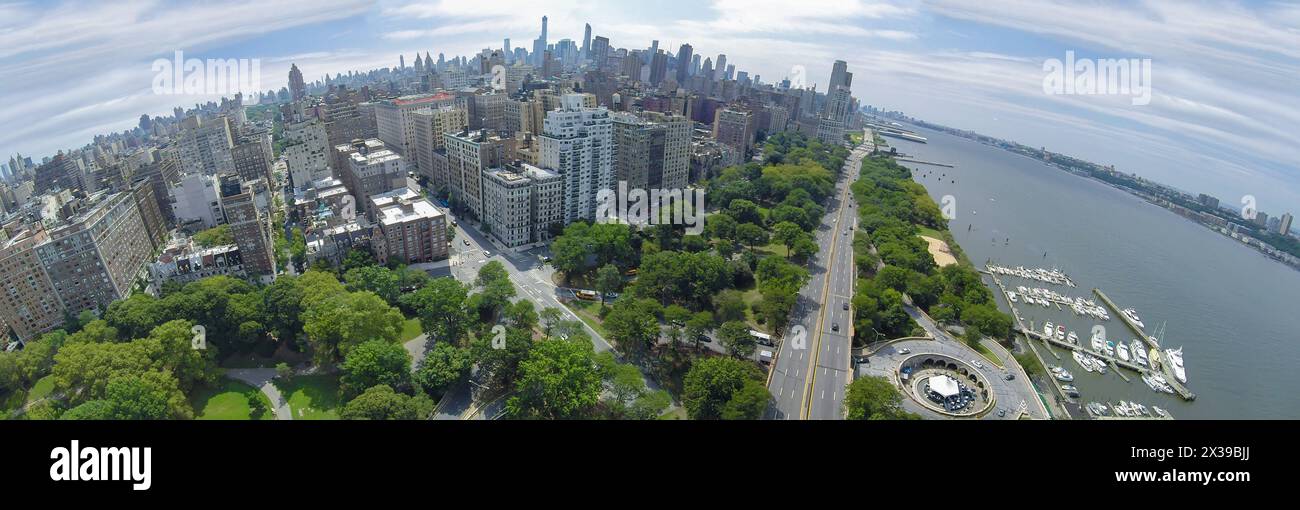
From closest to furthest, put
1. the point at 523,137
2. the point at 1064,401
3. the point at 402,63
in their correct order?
the point at 1064,401 < the point at 523,137 < the point at 402,63

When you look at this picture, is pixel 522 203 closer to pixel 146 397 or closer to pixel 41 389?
pixel 146 397

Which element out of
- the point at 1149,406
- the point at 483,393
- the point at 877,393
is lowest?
the point at 1149,406

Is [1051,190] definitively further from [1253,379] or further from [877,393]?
[877,393]

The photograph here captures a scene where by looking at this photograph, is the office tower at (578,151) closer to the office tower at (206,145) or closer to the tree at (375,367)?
the tree at (375,367)

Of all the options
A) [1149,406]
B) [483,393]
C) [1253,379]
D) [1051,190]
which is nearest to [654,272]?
[483,393]

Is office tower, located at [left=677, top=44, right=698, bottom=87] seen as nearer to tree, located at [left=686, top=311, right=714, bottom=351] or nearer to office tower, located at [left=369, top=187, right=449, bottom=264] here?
office tower, located at [left=369, top=187, right=449, bottom=264]

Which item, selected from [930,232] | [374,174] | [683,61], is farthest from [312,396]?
[683,61]
